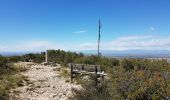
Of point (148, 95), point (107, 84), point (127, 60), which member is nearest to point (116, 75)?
point (107, 84)

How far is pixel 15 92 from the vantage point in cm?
1408

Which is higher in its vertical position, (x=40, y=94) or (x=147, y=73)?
(x=147, y=73)

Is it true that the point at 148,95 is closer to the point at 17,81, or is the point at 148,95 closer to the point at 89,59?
the point at 17,81

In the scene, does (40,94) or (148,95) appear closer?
(148,95)

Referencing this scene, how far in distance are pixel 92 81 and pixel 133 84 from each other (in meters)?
2.26

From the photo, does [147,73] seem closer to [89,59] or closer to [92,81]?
[92,81]

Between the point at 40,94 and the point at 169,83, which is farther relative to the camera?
the point at 40,94

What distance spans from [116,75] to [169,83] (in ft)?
6.70

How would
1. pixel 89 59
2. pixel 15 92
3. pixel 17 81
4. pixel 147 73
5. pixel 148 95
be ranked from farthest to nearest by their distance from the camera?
1. pixel 89 59
2. pixel 17 81
3. pixel 15 92
4. pixel 147 73
5. pixel 148 95

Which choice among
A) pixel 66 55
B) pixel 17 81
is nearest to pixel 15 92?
pixel 17 81

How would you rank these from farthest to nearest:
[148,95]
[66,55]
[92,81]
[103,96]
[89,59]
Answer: [66,55] → [89,59] → [92,81] → [103,96] → [148,95]

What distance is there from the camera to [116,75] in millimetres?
10383

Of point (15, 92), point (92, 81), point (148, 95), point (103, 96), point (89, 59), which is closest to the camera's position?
point (148, 95)

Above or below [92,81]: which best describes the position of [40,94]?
below
